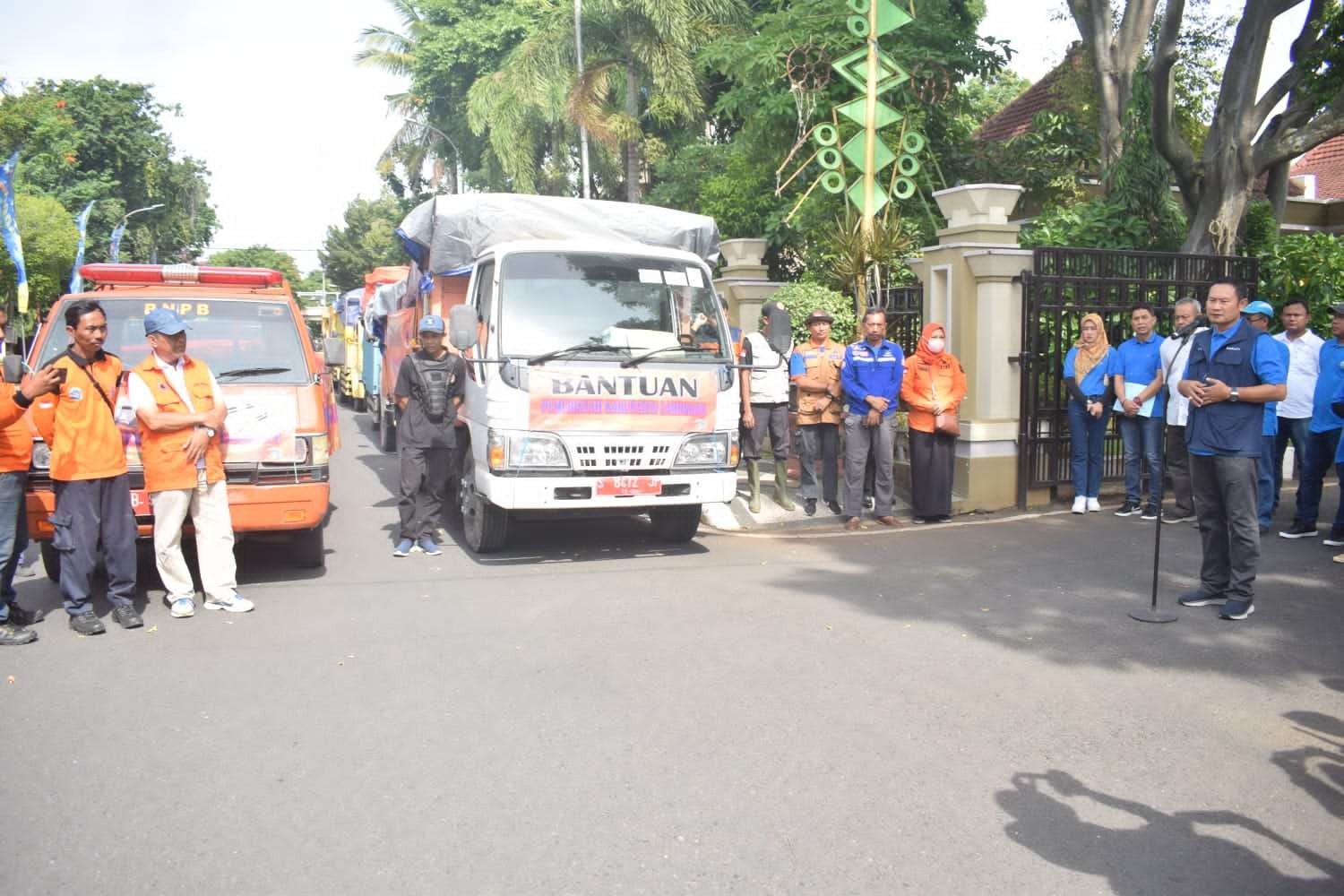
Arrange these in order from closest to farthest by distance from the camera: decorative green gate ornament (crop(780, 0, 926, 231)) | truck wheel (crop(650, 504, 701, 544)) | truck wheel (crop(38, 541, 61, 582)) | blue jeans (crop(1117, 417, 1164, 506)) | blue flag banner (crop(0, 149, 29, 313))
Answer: truck wheel (crop(38, 541, 61, 582)) < truck wheel (crop(650, 504, 701, 544)) < blue jeans (crop(1117, 417, 1164, 506)) < decorative green gate ornament (crop(780, 0, 926, 231)) < blue flag banner (crop(0, 149, 29, 313))

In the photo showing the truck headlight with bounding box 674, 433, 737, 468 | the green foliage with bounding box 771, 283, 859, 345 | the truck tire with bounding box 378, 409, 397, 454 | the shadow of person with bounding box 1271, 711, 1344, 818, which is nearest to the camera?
the shadow of person with bounding box 1271, 711, 1344, 818

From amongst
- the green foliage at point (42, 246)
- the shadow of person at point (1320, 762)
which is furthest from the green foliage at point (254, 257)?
the shadow of person at point (1320, 762)

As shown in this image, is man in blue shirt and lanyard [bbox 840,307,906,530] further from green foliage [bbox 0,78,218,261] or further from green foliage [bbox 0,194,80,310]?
green foliage [bbox 0,78,218,261]

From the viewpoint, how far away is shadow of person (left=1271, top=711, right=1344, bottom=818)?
13.8 ft

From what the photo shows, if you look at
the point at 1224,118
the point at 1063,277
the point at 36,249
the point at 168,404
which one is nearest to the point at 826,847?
the point at 168,404

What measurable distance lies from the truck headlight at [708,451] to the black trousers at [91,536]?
3688 mm

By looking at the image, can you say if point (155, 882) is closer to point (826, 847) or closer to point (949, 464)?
point (826, 847)

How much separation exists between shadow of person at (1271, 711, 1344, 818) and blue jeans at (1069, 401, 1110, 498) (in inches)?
214

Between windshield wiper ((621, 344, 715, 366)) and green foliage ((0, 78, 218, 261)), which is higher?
green foliage ((0, 78, 218, 261))

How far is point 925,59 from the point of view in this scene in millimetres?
16062

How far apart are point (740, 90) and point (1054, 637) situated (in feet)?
44.6

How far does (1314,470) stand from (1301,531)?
50 centimetres

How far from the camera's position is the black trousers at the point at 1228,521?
6648 millimetres

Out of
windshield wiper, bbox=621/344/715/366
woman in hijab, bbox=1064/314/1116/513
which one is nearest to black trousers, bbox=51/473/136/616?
windshield wiper, bbox=621/344/715/366
